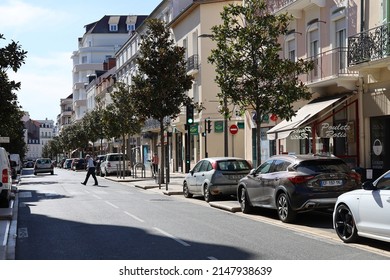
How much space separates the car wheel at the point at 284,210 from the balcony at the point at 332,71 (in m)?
7.88

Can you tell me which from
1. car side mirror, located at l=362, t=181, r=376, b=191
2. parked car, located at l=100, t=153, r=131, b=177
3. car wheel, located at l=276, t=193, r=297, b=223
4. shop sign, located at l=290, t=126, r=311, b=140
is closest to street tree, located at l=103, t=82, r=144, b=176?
parked car, located at l=100, t=153, r=131, b=177

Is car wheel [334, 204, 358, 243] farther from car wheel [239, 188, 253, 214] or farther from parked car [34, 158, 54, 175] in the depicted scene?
parked car [34, 158, 54, 175]

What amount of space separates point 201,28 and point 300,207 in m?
28.6

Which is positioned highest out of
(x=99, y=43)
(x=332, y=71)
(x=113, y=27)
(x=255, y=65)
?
(x=113, y=27)

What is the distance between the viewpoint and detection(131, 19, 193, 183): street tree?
29.0 metres

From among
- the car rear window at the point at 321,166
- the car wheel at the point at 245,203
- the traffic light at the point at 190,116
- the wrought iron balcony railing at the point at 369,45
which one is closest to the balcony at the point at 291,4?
the wrought iron balcony railing at the point at 369,45

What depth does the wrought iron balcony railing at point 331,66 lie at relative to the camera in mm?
21297

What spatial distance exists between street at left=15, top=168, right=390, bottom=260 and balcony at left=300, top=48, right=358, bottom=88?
6725mm

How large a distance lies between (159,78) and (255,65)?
37.9 ft

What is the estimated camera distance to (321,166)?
1370 centimetres

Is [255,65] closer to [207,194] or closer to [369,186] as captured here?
[207,194]

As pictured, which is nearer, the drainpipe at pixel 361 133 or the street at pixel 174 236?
the street at pixel 174 236

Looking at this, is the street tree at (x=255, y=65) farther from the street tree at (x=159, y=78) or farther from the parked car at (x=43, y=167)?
the parked car at (x=43, y=167)

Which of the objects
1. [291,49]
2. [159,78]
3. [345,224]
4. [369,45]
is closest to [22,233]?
[345,224]
